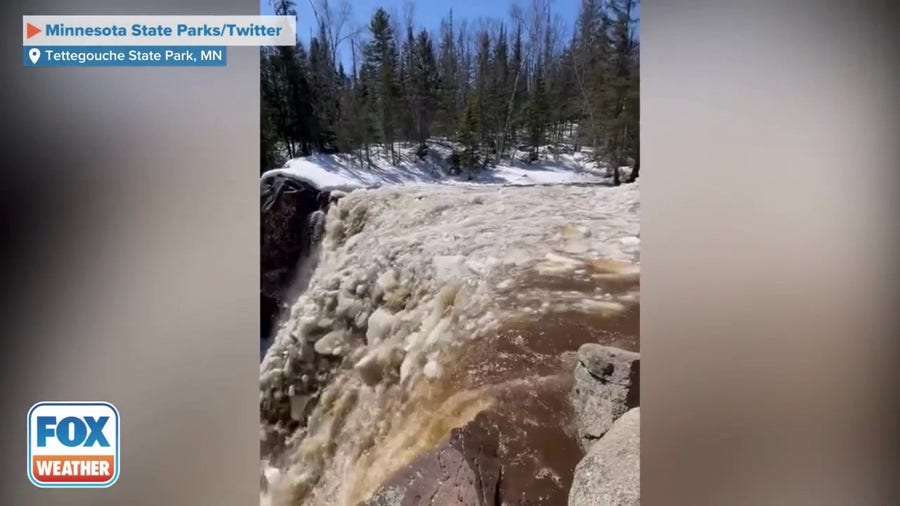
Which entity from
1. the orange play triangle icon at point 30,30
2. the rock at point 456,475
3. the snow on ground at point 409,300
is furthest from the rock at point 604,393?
the orange play triangle icon at point 30,30

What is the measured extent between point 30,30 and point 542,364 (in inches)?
82.6

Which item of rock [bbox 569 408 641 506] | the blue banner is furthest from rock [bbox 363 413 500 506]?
the blue banner

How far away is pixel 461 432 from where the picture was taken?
4.48 ft

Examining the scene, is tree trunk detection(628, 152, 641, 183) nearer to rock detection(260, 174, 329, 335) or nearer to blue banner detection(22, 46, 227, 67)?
rock detection(260, 174, 329, 335)

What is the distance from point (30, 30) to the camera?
1.39 metres

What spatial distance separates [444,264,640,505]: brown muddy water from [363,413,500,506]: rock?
0.04m

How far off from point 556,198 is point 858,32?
3.81 ft

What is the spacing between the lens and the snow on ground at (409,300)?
1405 mm

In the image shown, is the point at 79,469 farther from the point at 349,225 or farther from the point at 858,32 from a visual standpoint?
the point at 858,32

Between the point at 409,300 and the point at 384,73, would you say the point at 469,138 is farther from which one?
the point at 409,300

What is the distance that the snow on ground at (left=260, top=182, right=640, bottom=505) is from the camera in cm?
141

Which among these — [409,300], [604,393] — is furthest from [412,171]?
[604,393]

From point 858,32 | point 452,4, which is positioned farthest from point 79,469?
point 858,32

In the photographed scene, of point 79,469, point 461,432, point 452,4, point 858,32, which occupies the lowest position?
point 79,469
